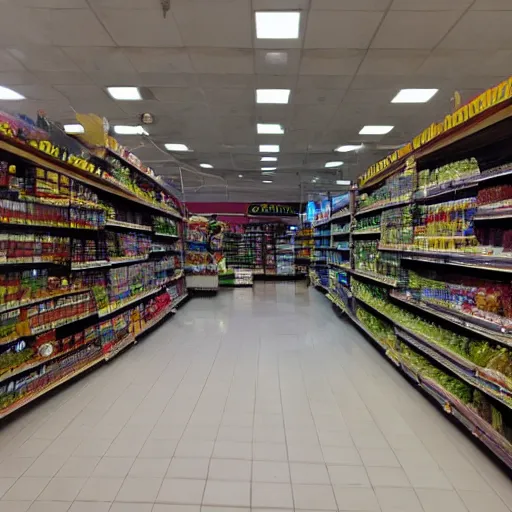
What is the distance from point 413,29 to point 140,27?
3250 millimetres

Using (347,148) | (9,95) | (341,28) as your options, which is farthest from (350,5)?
(347,148)

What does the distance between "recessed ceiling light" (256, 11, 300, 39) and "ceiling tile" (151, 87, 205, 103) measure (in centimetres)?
195

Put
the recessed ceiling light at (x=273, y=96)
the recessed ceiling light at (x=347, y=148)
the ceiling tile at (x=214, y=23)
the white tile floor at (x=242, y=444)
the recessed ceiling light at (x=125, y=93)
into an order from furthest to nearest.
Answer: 1. the recessed ceiling light at (x=347, y=148)
2. the recessed ceiling light at (x=273, y=96)
3. the recessed ceiling light at (x=125, y=93)
4. the ceiling tile at (x=214, y=23)
5. the white tile floor at (x=242, y=444)

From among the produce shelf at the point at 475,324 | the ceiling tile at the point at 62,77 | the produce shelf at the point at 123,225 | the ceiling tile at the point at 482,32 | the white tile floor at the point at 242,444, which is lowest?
the white tile floor at the point at 242,444

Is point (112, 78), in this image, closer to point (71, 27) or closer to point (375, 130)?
point (71, 27)

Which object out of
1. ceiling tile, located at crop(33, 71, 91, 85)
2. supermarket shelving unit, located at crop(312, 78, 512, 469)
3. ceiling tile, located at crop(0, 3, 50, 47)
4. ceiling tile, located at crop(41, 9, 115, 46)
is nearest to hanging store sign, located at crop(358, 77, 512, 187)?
supermarket shelving unit, located at crop(312, 78, 512, 469)

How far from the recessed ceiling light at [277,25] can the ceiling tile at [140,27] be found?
1.01 metres

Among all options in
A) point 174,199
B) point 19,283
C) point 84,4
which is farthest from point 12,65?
point 19,283

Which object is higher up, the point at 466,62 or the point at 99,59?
the point at 99,59

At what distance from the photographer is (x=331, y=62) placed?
16.5ft

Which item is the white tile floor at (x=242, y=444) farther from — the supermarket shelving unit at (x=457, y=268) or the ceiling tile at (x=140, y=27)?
the ceiling tile at (x=140, y=27)

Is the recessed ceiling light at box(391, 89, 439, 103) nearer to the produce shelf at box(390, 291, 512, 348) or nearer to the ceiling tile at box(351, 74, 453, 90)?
the ceiling tile at box(351, 74, 453, 90)

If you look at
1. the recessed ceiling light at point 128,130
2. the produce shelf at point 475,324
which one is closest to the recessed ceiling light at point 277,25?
the produce shelf at point 475,324

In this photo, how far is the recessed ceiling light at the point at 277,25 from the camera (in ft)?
13.1
